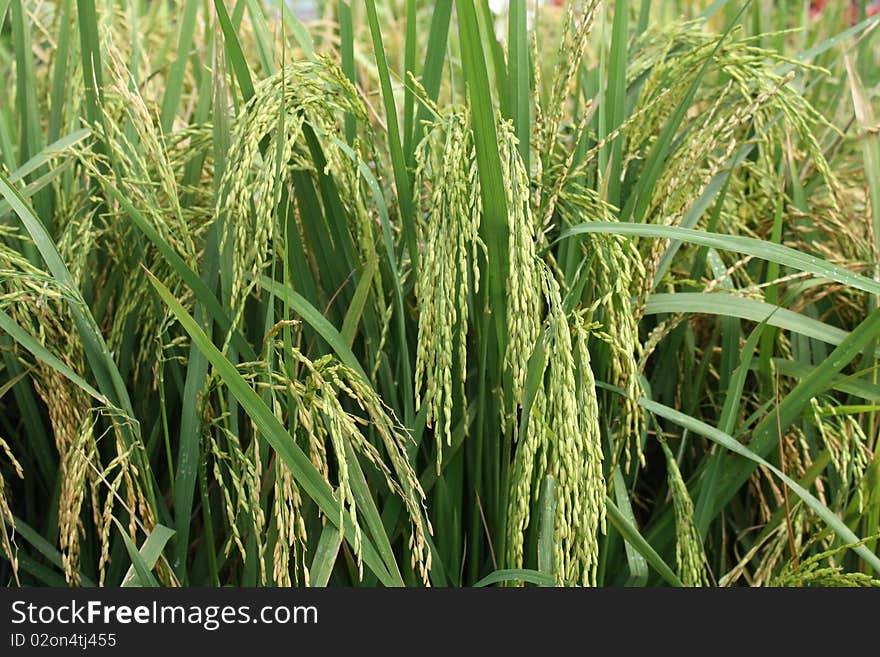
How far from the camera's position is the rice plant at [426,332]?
97 cm

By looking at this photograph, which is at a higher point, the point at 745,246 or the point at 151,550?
the point at 745,246

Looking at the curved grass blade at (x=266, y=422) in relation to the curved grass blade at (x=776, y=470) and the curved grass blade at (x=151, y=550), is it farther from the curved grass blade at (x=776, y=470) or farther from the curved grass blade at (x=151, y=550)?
the curved grass blade at (x=776, y=470)

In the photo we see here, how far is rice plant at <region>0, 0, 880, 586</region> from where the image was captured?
38.4 inches

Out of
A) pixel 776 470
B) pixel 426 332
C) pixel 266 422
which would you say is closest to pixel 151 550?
pixel 266 422

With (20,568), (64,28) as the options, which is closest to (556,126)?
(64,28)

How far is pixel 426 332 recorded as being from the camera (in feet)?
3.13

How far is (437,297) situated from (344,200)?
0.28 meters

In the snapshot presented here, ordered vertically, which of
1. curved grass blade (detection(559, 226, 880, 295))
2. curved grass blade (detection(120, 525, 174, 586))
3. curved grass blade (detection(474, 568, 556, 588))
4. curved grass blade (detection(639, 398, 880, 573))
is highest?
curved grass blade (detection(559, 226, 880, 295))

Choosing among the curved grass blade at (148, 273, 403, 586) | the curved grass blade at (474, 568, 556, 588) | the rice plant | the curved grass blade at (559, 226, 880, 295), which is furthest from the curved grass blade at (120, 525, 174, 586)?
the curved grass blade at (559, 226, 880, 295)

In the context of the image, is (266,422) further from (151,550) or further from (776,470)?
(776,470)

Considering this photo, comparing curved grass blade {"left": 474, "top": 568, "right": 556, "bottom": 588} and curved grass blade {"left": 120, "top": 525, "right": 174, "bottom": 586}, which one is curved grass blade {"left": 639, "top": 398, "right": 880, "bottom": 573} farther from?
curved grass blade {"left": 120, "top": 525, "right": 174, "bottom": 586}

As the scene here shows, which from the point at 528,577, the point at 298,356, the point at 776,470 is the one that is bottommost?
the point at 528,577

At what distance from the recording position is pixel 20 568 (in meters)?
1.20

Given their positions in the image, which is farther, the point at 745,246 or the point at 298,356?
the point at 745,246
